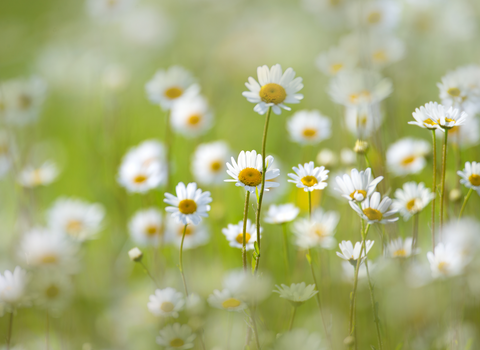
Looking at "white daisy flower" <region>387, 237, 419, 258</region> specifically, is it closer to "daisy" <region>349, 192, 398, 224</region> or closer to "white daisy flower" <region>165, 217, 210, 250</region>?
"daisy" <region>349, 192, 398, 224</region>

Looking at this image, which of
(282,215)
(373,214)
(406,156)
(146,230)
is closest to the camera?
(373,214)

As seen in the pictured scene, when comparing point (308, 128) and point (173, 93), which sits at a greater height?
point (173, 93)

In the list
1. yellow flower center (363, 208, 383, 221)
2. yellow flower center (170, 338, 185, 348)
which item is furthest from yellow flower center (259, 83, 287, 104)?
yellow flower center (170, 338, 185, 348)

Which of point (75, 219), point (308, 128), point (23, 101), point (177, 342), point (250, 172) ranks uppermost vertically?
point (23, 101)

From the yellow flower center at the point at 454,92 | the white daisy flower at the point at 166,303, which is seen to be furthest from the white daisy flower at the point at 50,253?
the yellow flower center at the point at 454,92

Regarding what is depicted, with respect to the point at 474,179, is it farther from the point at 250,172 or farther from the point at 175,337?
the point at 175,337

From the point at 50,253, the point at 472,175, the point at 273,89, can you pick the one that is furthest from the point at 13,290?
the point at 472,175

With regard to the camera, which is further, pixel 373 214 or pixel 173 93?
pixel 173 93

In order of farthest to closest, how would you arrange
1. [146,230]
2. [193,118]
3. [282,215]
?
[193,118]
[146,230]
[282,215]
